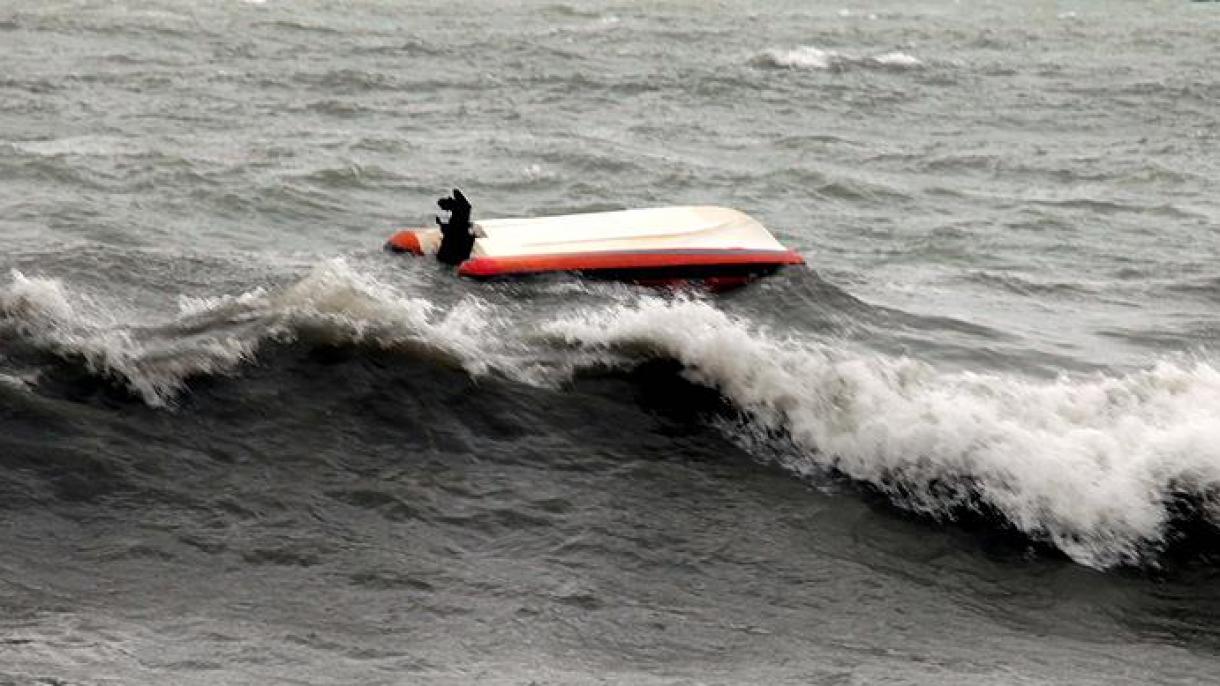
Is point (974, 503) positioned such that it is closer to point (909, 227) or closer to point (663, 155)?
point (909, 227)

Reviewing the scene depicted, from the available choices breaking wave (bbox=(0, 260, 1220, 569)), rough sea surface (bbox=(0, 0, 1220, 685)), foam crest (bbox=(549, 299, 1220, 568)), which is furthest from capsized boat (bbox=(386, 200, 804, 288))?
foam crest (bbox=(549, 299, 1220, 568))

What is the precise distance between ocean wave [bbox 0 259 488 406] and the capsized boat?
1249 mm

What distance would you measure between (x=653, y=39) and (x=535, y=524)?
788 inches

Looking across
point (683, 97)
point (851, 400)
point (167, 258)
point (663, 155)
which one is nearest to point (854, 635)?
point (851, 400)

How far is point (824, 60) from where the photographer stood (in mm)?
24141

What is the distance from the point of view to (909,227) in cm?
1409

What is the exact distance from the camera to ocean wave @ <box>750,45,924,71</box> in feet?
77.4

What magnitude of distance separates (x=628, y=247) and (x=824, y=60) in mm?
14658

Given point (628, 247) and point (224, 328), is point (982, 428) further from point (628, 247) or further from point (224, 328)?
point (224, 328)

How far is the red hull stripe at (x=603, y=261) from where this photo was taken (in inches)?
388

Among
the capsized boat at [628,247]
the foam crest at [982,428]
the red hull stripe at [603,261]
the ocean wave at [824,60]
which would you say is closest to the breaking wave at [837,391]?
the foam crest at [982,428]

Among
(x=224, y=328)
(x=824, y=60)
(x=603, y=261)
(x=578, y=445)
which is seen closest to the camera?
(x=578, y=445)

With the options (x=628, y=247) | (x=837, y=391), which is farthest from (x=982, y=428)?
(x=628, y=247)

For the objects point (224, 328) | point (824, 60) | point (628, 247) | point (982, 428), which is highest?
point (824, 60)
